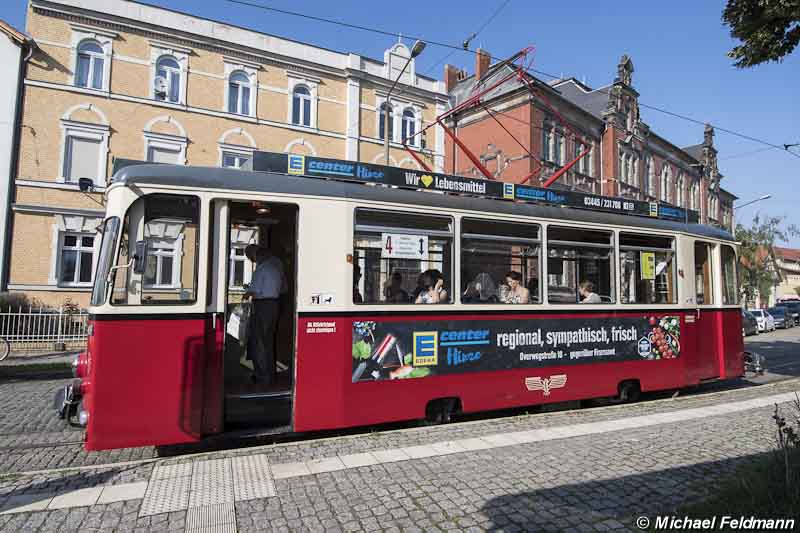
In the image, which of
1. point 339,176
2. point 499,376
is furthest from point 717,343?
point 339,176

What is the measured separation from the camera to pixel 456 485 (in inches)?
159

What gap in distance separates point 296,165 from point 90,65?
59.8 feet

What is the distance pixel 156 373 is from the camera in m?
4.64

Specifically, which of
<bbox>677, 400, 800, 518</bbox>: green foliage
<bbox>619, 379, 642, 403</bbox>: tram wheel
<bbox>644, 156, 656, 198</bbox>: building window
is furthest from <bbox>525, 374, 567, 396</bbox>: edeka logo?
<bbox>644, 156, 656, 198</bbox>: building window

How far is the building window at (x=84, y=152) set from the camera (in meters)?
18.2

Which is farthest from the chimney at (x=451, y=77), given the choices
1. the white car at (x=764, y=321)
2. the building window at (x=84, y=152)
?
the white car at (x=764, y=321)

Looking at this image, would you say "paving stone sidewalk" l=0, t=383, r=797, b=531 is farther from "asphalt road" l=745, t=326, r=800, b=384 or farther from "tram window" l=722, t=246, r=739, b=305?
"asphalt road" l=745, t=326, r=800, b=384

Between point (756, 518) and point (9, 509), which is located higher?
point (756, 518)

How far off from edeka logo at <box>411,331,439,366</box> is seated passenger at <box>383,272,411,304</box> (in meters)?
0.42

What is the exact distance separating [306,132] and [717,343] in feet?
61.7

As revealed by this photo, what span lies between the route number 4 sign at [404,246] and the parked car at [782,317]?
33788 mm

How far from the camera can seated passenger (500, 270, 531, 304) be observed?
20.8ft

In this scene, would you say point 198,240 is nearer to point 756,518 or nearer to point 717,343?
point 756,518

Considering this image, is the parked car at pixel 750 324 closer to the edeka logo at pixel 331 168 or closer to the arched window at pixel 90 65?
the edeka logo at pixel 331 168
